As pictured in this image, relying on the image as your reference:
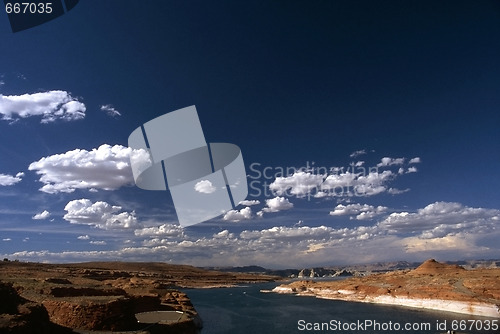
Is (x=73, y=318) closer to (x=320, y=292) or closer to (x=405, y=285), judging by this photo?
(x=405, y=285)

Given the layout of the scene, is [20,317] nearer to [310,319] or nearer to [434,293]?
[310,319]

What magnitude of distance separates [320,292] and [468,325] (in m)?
61.6

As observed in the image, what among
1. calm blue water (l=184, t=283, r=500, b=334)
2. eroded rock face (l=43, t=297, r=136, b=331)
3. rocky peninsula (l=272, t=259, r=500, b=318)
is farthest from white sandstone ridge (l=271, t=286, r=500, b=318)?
eroded rock face (l=43, t=297, r=136, b=331)

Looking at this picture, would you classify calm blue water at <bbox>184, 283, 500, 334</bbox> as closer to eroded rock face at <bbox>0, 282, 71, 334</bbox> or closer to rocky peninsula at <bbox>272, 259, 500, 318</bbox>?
rocky peninsula at <bbox>272, 259, 500, 318</bbox>

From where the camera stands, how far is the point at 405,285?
284 ft

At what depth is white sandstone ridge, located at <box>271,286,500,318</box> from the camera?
58000 mm

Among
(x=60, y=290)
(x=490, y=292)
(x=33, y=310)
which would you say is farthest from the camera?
(x=490, y=292)

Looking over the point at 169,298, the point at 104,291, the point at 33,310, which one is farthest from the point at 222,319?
the point at 33,310

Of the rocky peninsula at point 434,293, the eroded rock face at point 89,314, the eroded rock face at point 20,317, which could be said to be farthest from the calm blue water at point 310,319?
the eroded rock face at point 20,317

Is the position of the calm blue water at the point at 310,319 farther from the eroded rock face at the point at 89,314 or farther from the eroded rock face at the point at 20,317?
the eroded rock face at the point at 20,317

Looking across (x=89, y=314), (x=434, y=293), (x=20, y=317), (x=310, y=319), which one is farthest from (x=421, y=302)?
(x=20, y=317)

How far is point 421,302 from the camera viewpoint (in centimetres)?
7131

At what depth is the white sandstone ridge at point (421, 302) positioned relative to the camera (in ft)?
190

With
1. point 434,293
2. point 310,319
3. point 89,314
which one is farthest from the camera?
point 434,293
